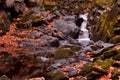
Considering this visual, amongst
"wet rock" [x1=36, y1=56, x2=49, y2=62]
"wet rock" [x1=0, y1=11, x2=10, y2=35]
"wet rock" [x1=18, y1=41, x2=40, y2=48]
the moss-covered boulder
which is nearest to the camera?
"wet rock" [x1=36, y1=56, x2=49, y2=62]

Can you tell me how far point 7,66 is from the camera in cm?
2041

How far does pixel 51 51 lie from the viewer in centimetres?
2528

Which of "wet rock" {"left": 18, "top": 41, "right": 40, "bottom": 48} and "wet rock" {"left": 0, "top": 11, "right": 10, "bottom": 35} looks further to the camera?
"wet rock" {"left": 0, "top": 11, "right": 10, "bottom": 35}

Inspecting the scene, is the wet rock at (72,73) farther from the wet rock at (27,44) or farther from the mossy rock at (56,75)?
the wet rock at (27,44)

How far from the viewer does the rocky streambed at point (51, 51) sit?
16.9 metres


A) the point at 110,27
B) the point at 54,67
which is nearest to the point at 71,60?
the point at 54,67

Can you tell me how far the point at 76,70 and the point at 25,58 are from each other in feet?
20.4

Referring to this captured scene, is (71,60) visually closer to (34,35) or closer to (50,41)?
(50,41)

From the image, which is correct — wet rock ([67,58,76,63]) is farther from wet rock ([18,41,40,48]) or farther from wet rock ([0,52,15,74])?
wet rock ([18,41,40,48])

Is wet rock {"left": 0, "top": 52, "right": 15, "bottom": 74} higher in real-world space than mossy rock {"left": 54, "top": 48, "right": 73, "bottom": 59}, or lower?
lower

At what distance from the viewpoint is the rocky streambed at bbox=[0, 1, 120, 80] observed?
55.5 feet

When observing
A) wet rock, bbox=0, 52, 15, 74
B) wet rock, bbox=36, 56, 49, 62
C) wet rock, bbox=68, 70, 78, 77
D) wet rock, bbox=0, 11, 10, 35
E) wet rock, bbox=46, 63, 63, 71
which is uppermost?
wet rock, bbox=0, 11, 10, 35

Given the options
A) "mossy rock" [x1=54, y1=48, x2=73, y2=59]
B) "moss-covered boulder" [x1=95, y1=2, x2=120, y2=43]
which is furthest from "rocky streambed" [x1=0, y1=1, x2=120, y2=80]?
"moss-covered boulder" [x1=95, y1=2, x2=120, y2=43]

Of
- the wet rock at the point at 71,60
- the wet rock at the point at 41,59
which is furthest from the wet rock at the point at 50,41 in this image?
the wet rock at the point at 71,60
